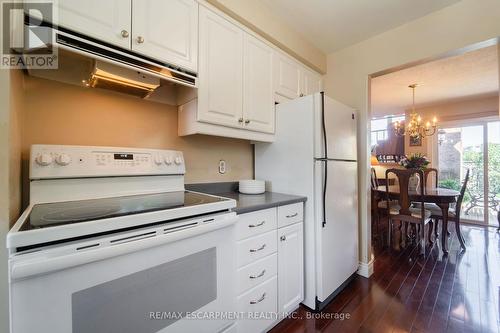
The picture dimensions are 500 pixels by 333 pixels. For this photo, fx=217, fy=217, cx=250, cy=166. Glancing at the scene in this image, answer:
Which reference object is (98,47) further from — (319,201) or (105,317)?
(319,201)

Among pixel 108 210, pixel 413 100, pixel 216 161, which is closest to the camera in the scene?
pixel 108 210

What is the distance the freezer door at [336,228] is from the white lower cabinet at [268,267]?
0.16 meters

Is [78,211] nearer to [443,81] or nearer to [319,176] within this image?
[319,176]

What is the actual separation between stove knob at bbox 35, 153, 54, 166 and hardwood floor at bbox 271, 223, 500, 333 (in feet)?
5.54

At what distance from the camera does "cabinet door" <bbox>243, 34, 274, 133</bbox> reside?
1.71 meters

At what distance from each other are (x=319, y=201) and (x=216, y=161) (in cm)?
92

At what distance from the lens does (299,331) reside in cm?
150

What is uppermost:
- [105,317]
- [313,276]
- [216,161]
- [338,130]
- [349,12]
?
[349,12]

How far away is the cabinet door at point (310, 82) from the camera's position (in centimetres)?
226

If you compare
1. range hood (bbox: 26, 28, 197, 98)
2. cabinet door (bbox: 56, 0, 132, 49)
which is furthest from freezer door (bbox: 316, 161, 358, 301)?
cabinet door (bbox: 56, 0, 132, 49)

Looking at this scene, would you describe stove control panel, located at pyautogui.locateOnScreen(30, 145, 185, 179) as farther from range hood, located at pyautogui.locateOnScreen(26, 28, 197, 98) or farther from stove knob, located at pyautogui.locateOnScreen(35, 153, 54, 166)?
range hood, located at pyautogui.locateOnScreen(26, 28, 197, 98)

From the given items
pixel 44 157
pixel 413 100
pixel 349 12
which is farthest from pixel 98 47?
pixel 413 100

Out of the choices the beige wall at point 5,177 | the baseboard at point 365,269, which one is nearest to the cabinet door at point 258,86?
the beige wall at point 5,177

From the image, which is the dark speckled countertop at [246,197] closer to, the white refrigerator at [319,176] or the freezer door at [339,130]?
the white refrigerator at [319,176]
